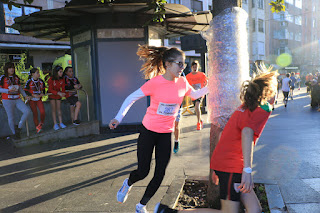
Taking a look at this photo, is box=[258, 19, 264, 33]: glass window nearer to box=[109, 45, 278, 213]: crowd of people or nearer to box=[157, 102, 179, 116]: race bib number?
box=[109, 45, 278, 213]: crowd of people

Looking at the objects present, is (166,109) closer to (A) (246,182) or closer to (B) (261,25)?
(A) (246,182)

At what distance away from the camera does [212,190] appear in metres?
3.45

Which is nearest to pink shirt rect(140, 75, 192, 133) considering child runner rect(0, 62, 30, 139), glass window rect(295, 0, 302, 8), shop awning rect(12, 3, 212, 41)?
shop awning rect(12, 3, 212, 41)

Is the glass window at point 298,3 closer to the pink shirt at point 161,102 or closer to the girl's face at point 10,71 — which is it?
the girl's face at point 10,71

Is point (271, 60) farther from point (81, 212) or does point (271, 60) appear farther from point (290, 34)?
point (81, 212)

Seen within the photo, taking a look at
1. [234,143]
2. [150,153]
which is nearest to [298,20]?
[150,153]

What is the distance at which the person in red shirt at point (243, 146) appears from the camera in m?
2.28

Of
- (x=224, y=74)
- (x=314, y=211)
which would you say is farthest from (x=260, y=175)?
(x=224, y=74)

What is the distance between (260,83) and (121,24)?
695 cm

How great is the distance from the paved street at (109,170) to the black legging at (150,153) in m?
0.48

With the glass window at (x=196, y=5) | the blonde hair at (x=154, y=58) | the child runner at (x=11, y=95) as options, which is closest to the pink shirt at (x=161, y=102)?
the blonde hair at (x=154, y=58)

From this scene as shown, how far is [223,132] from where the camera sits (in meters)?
2.55

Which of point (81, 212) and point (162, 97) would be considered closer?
point (162, 97)

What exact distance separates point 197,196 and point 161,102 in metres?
1.38
